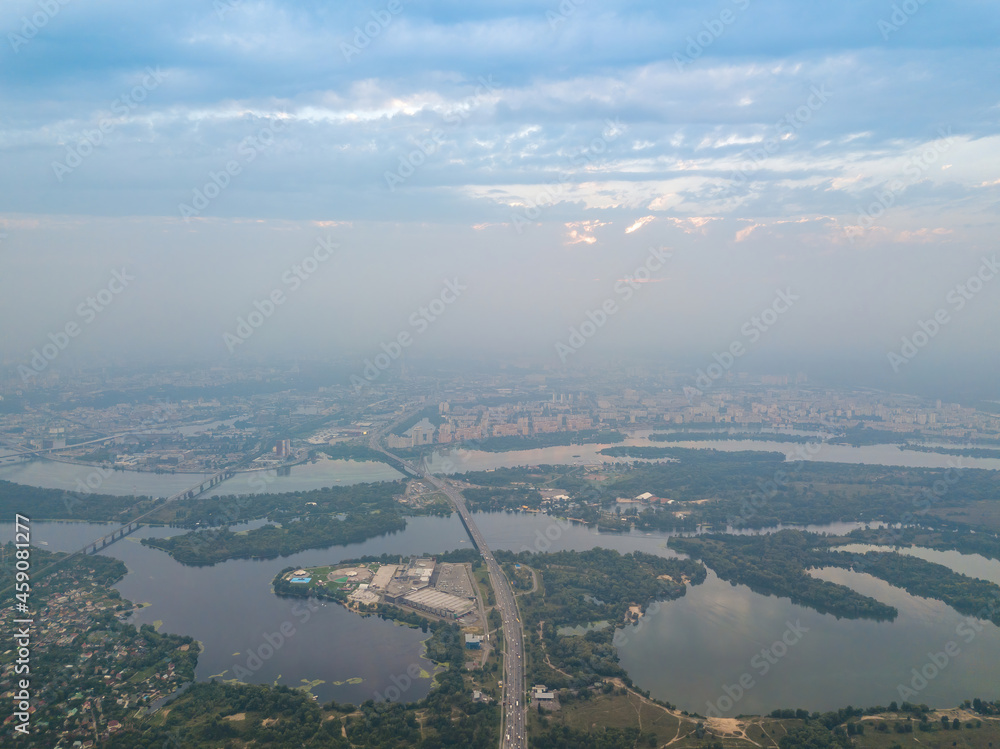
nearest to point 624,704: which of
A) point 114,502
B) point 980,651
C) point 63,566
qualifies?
point 980,651

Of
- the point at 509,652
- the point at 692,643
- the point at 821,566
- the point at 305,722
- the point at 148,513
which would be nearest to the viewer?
the point at 305,722

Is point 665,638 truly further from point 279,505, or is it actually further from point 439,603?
point 279,505

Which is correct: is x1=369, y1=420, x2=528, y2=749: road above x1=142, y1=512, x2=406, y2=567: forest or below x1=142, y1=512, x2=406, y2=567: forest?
below

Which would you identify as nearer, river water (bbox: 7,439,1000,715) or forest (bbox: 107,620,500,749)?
forest (bbox: 107,620,500,749)

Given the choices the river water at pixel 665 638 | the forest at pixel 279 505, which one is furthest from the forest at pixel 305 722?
the forest at pixel 279 505

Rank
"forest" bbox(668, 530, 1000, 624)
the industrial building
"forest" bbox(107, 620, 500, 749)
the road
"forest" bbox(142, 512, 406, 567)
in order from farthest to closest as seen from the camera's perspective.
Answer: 1. "forest" bbox(142, 512, 406, 567)
2. "forest" bbox(668, 530, 1000, 624)
3. the industrial building
4. the road
5. "forest" bbox(107, 620, 500, 749)

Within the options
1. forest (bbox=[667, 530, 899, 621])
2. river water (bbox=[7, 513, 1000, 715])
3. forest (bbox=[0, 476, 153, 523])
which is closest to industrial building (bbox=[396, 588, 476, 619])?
river water (bbox=[7, 513, 1000, 715])

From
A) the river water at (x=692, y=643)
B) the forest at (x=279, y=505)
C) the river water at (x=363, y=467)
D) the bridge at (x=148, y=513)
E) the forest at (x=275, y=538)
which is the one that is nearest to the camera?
the river water at (x=692, y=643)

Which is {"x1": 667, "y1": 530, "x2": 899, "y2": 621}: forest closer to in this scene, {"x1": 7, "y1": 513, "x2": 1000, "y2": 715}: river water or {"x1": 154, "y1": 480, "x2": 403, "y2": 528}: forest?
{"x1": 7, "y1": 513, "x2": 1000, "y2": 715}: river water

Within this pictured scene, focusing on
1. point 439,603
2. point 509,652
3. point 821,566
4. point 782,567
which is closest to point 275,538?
point 439,603

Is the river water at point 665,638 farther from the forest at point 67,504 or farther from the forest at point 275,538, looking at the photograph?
the forest at point 67,504
